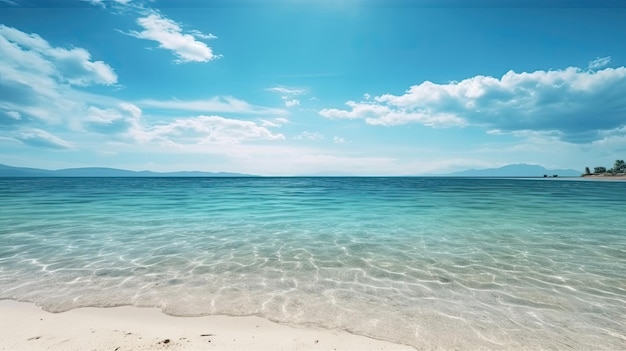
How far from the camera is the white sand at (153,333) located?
4.29 m

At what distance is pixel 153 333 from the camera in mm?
4629

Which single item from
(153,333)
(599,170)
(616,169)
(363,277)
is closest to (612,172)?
(616,169)

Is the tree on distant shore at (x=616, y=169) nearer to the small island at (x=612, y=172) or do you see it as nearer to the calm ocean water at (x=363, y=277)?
the small island at (x=612, y=172)

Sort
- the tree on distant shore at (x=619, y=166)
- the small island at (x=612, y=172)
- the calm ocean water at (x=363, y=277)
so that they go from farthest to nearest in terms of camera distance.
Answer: the tree on distant shore at (x=619, y=166), the small island at (x=612, y=172), the calm ocean water at (x=363, y=277)

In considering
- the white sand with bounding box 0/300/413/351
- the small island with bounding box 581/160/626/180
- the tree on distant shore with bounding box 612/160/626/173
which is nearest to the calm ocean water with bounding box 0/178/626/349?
the white sand with bounding box 0/300/413/351

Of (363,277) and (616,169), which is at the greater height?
(616,169)

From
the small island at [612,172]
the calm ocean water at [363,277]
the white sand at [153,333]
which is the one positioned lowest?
the calm ocean water at [363,277]

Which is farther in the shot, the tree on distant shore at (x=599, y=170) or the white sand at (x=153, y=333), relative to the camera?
the tree on distant shore at (x=599, y=170)

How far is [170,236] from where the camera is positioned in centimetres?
1237

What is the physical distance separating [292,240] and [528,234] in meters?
10.7

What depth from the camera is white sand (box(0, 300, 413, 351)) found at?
4.29 m

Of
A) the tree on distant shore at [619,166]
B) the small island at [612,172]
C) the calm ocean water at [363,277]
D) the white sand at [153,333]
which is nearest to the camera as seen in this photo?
the white sand at [153,333]

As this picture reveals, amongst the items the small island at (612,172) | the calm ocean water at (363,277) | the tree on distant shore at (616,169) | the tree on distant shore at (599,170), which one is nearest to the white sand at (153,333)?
the calm ocean water at (363,277)

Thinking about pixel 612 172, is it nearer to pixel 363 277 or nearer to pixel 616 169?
pixel 616 169
